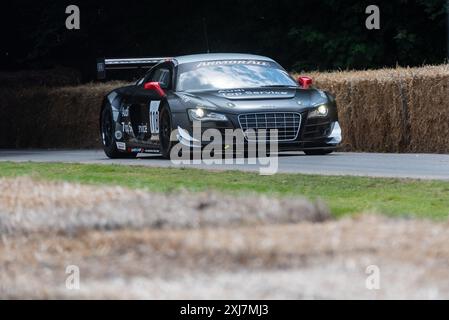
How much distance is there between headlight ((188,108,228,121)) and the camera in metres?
18.9

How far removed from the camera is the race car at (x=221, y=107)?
1894 centimetres

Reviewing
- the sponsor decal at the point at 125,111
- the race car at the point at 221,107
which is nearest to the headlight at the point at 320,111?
the race car at the point at 221,107

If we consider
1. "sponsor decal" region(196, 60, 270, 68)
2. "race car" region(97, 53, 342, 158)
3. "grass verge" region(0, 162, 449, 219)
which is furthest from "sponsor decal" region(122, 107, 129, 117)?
"grass verge" region(0, 162, 449, 219)

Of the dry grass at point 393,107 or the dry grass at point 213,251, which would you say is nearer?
the dry grass at point 213,251

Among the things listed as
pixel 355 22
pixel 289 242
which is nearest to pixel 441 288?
pixel 289 242

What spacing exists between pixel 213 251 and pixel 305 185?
798cm

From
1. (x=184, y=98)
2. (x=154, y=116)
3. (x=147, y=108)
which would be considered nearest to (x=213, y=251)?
(x=184, y=98)

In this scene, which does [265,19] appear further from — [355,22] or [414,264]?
[414,264]

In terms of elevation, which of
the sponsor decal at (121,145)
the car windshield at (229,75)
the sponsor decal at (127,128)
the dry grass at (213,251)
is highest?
the dry grass at (213,251)

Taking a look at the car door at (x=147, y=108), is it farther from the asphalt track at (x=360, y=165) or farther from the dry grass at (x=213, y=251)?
the dry grass at (x=213, y=251)

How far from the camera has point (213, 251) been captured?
5730mm

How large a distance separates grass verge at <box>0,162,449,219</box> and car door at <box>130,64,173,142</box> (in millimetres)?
2501

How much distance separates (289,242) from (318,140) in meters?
13.7

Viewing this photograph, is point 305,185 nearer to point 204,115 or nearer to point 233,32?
point 204,115
